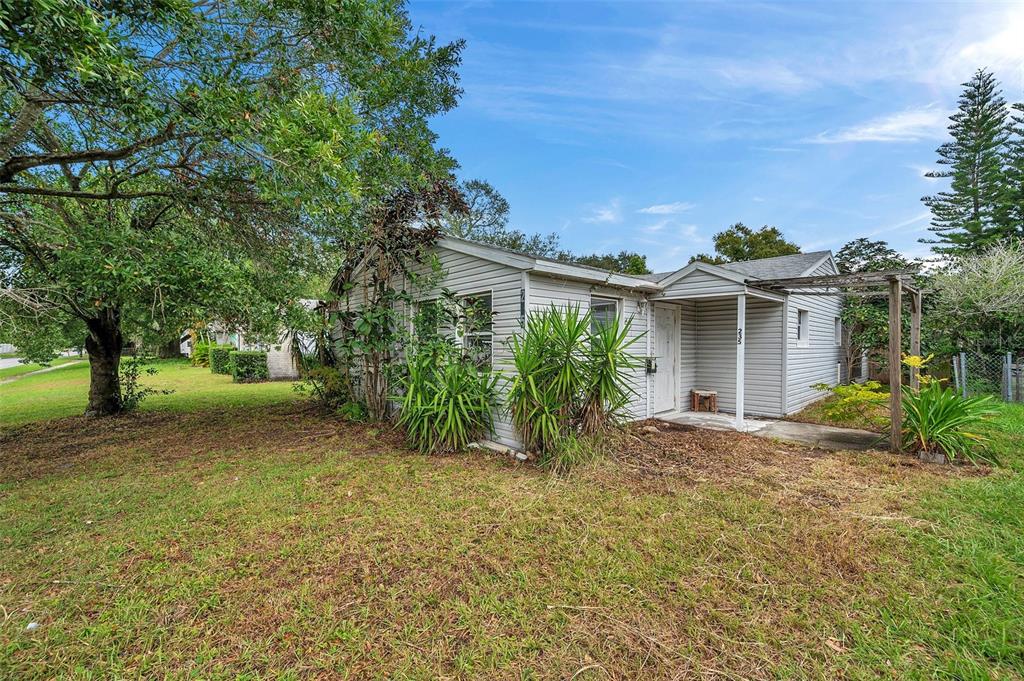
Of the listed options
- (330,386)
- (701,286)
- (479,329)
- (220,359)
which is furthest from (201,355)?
(701,286)

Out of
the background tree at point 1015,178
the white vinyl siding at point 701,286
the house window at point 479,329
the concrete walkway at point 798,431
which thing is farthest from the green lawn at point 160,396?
the background tree at point 1015,178

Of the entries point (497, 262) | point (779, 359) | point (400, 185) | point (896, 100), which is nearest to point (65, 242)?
point (400, 185)

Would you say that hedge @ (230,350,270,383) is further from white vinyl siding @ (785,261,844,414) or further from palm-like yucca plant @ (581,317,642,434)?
white vinyl siding @ (785,261,844,414)

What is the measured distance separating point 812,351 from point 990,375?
4169mm

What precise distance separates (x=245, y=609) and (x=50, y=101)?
5.07m

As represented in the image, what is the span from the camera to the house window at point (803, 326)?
900 cm

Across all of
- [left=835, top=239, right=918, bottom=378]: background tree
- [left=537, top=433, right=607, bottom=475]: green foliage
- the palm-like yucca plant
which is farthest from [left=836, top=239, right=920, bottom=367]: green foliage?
[left=537, top=433, right=607, bottom=475]: green foliage

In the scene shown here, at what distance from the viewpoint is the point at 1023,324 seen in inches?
372

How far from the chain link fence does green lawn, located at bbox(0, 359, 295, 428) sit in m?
Answer: 16.1

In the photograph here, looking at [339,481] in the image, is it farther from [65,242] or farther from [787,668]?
[65,242]

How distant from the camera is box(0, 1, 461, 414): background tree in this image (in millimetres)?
3631

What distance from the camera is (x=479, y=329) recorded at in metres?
6.17

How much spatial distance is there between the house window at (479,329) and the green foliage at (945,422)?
5.65 m

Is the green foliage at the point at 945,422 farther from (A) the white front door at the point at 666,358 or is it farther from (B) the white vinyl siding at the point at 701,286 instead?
(A) the white front door at the point at 666,358
